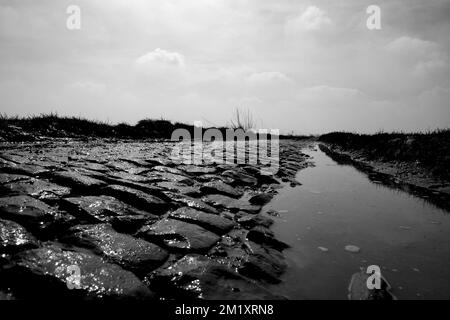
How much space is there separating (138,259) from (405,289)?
1.84 metres

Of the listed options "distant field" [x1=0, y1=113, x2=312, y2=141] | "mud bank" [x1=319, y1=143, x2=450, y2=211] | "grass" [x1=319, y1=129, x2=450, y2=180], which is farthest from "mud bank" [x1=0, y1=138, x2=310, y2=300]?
"distant field" [x1=0, y1=113, x2=312, y2=141]

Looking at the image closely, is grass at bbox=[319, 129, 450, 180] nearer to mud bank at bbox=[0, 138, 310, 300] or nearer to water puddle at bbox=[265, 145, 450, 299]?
water puddle at bbox=[265, 145, 450, 299]

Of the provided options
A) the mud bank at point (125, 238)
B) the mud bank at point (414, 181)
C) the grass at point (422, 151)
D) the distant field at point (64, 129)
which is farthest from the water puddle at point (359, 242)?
the distant field at point (64, 129)

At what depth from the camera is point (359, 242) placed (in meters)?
2.79

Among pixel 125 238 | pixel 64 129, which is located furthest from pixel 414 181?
pixel 64 129

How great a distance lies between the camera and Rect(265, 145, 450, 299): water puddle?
6.70ft

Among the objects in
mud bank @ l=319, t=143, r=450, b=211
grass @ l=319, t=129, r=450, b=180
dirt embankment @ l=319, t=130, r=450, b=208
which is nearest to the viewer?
mud bank @ l=319, t=143, r=450, b=211

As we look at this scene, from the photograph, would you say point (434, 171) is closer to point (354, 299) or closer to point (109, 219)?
point (354, 299)

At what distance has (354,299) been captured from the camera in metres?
1.83

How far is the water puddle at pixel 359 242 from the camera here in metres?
2.04

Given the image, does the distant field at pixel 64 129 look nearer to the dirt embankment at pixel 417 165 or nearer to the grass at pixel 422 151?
the dirt embankment at pixel 417 165

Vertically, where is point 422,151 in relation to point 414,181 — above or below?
above

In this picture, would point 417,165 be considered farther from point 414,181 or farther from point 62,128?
point 62,128
